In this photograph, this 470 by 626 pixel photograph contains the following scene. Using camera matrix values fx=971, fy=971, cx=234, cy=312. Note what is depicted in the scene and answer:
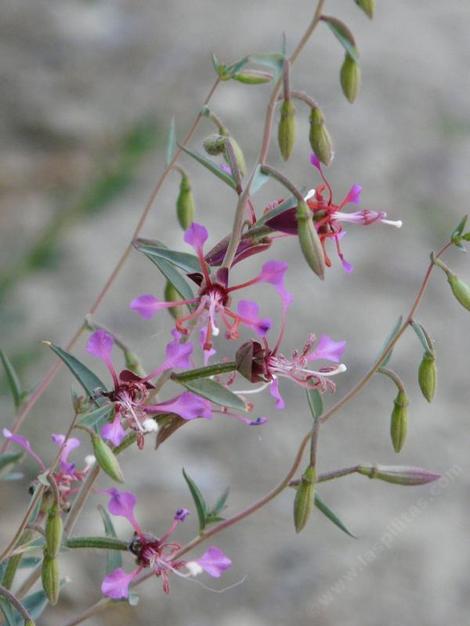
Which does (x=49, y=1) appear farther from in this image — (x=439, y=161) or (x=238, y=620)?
(x=238, y=620)

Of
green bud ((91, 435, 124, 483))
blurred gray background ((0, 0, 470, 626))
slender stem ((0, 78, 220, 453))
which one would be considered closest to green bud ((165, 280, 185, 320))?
slender stem ((0, 78, 220, 453))

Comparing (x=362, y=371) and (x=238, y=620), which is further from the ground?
(x=362, y=371)

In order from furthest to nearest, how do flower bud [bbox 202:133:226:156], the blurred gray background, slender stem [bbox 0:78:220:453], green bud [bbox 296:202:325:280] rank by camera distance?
the blurred gray background < slender stem [bbox 0:78:220:453] < flower bud [bbox 202:133:226:156] < green bud [bbox 296:202:325:280]

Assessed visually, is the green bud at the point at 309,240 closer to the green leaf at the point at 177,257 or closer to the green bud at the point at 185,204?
the green leaf at the point at 177,257

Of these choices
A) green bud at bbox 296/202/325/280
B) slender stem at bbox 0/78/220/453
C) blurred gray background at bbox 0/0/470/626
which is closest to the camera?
green bud at bbox 296/202/325/280

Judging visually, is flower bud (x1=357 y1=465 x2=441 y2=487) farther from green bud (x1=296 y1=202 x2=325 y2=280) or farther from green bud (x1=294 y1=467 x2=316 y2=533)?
green bud (x1=296 y1=202 x2=325 y2=280)

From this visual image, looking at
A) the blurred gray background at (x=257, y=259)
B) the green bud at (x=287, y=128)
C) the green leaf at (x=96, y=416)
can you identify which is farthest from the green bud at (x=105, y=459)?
the blurred gray background at (x=257, y=259)

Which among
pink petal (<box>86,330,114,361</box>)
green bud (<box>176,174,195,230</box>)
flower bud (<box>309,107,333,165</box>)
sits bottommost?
pink petal (<box>86,330,114,361</box>)

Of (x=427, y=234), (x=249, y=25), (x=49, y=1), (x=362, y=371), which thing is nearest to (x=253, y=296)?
(x=362, y=371)
